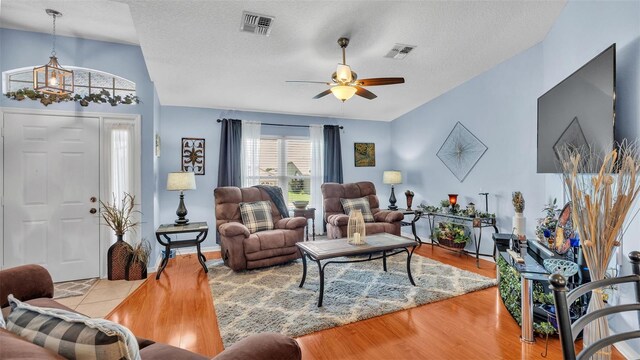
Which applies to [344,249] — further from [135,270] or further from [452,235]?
[135,270]

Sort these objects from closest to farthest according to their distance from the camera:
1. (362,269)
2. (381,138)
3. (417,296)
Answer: (417,296) → (362,269) → (381,138)

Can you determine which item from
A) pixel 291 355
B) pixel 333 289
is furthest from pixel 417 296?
pixel 291 355

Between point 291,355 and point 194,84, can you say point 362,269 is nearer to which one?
point 291,355

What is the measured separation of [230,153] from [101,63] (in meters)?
2.05

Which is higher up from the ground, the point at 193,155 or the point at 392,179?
the point at 193,155

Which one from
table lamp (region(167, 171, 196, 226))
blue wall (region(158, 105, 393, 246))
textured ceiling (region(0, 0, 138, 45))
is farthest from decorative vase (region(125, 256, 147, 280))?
textured ceiling (region(0, 0, 138, 45))

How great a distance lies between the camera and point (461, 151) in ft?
15.3

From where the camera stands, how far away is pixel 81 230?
11.5 feet

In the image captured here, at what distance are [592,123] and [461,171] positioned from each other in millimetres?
2486

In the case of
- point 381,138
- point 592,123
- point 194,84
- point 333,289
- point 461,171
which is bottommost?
point 333,289

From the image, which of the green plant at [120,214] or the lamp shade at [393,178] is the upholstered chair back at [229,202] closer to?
the green plant at [120,214]

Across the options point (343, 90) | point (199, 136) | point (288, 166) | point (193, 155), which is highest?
point (343, 90)

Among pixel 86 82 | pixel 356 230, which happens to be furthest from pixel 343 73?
pixel 86 82

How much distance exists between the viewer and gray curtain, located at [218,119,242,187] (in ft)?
16.2
